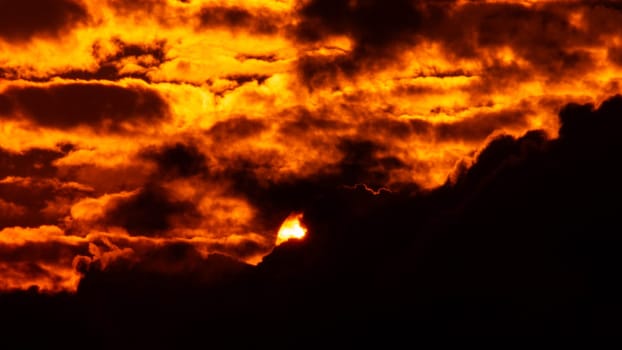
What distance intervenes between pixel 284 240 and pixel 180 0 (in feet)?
24.8

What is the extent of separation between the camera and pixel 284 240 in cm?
2617

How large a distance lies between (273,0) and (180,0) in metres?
2.08

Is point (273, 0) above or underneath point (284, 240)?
above

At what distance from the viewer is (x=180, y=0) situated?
70.8ft

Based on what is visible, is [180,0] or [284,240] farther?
[284,240]

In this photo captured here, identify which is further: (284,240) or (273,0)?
(284,240)

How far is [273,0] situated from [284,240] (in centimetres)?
708

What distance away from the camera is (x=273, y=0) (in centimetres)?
2195

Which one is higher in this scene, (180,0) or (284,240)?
(180,0)

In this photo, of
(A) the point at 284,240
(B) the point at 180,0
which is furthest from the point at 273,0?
(A) the point at 284,240

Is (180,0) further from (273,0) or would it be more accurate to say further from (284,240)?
(284,240)
